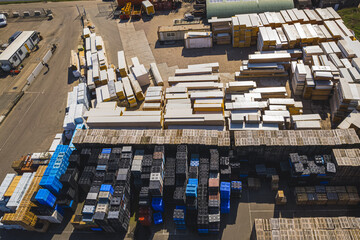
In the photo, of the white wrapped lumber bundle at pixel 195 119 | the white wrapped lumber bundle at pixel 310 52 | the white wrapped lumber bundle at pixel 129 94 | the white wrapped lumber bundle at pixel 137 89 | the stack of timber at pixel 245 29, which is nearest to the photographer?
the white wrapped lumber bundle at pixel 195 119

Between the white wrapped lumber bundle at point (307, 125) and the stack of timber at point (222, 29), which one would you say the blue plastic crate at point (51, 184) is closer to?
the white wrapped lumber bundle at point (307, 125)

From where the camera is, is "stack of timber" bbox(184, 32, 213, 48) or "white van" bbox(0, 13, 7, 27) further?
"white van" bbox(0, 13, 7, 27)

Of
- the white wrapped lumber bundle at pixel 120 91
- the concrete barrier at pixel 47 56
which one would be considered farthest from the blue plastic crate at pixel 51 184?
the concrete barrier at pixel 47 56

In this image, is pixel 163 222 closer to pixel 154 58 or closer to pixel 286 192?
pixel 286 192

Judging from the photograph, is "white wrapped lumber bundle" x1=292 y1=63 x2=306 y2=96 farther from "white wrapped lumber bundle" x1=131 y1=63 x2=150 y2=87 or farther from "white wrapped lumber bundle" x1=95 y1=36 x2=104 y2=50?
"white wrapped lumber bundle" x1=95 y1=36 x2=104 y2=50

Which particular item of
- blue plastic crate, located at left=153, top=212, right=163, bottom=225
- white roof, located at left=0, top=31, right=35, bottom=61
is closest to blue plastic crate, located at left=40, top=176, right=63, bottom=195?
blue plastic crate, located at left=153, top=212, right=163, bottom=225

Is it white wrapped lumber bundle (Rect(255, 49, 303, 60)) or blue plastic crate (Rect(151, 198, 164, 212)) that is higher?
white wrapped lumber bundle (Rect(255, 49, 303, 60))
